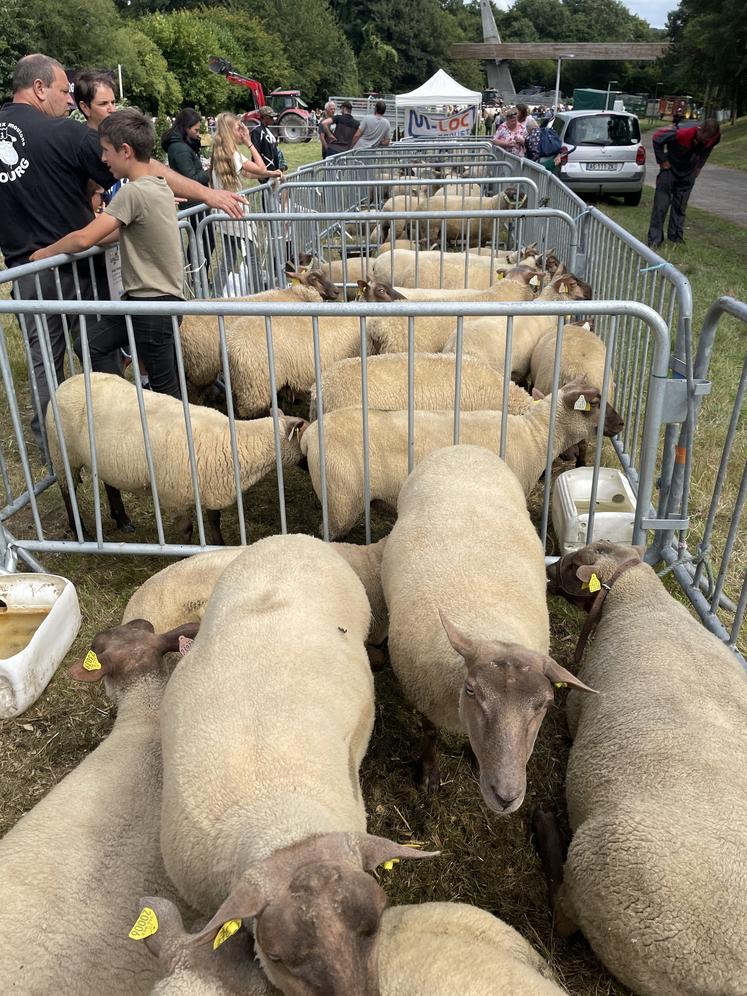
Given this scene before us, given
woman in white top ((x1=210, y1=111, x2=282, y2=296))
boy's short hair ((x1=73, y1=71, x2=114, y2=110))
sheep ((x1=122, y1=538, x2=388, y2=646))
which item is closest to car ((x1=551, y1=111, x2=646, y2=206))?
woman in white top ((x1=210, y1=111, x2=282, y2=296))

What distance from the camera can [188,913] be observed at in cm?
201

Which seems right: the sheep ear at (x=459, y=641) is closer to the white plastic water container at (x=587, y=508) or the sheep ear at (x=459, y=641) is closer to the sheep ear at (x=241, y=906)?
the sheep ear at (x=241, y=906)

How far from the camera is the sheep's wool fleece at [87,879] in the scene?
6.24 ft

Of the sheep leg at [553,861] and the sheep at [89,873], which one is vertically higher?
the sheep at [89,873]

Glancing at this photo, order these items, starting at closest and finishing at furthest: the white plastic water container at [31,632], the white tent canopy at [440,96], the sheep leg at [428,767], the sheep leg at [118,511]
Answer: the sheep leg at [428,767]
the white plastic water container at [31,632]
the sheep leg at [118,511]
the white tent canopy at [440,96]

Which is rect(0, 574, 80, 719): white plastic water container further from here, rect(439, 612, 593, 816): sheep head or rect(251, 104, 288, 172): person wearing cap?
rect(251, 104, 288, 172): person wearing cap

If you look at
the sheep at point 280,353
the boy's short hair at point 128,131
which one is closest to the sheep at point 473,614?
the sheep at point 280,353

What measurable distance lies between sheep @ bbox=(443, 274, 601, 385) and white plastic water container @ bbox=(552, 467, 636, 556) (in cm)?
125

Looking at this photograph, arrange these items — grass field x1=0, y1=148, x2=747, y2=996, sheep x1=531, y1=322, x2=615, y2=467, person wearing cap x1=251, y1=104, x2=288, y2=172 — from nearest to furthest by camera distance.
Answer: grass field x1=0, y1=148, x2=747, y2=996
sheep x1=531, y1=322, x2=615, y2=467
person wearing cap x1=251, y1=104, x2=288, y2=172

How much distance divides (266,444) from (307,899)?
9.58ft

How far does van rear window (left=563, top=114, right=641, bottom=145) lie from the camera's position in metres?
17.6

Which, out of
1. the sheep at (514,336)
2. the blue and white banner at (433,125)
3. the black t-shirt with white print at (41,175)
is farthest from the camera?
the blue and white banner at (433,125)

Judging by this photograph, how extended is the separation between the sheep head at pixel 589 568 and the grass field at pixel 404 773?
398mm

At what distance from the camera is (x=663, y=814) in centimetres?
208
